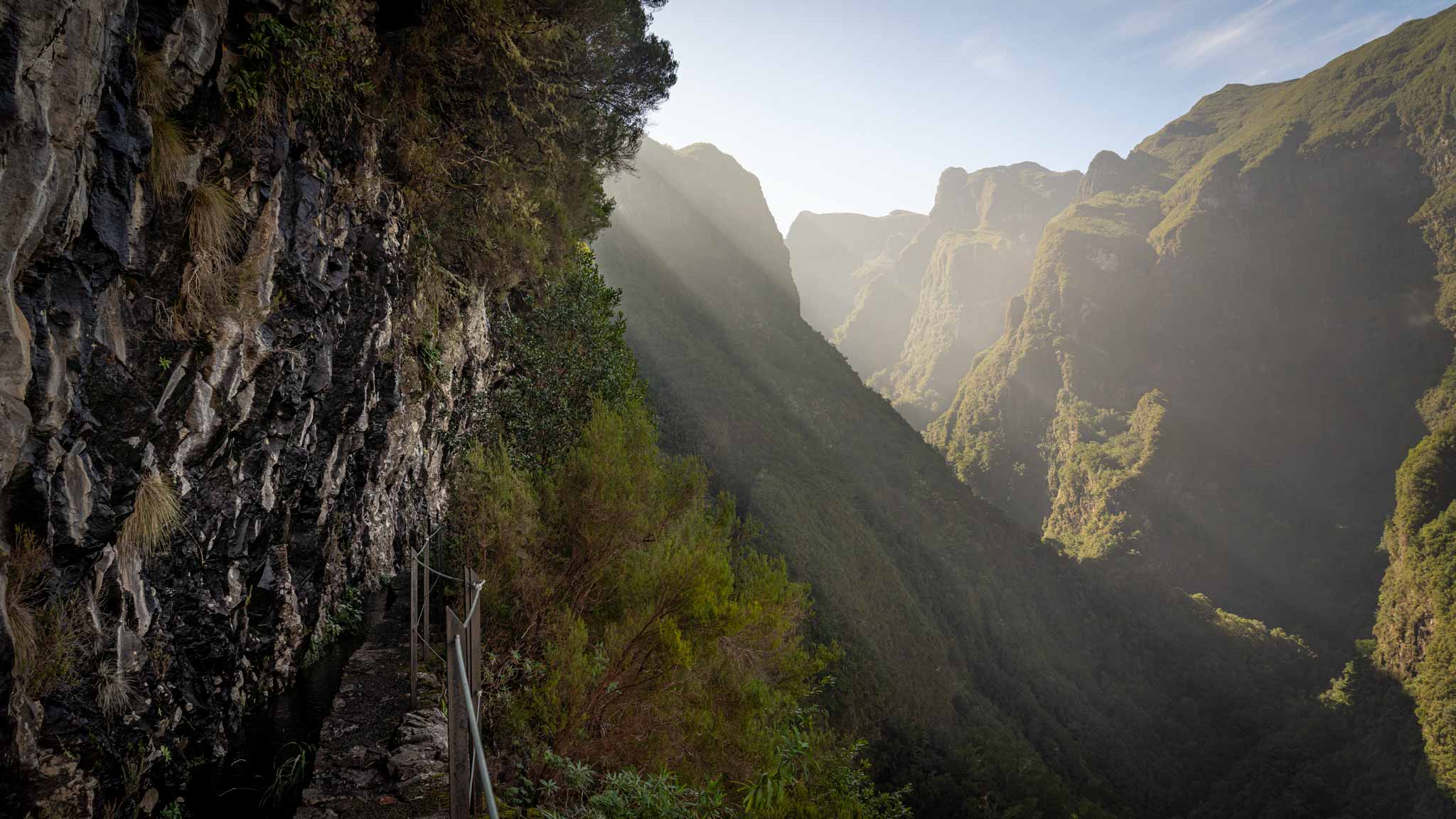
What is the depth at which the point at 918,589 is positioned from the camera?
50969 millimetres

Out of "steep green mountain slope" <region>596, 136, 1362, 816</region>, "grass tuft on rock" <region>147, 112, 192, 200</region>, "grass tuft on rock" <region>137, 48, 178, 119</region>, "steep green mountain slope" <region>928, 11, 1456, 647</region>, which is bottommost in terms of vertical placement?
"steep green mountain slope" <region>596, 136, 1362, 816</region>

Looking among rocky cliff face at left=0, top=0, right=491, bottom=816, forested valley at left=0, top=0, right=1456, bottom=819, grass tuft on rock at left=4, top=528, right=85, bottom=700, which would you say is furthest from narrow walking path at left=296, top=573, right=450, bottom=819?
grass tuft on rock at left=4, top=528, right=85, bottom=700

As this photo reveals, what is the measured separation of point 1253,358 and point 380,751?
505 ft

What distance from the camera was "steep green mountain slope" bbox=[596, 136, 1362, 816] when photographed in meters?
38.2

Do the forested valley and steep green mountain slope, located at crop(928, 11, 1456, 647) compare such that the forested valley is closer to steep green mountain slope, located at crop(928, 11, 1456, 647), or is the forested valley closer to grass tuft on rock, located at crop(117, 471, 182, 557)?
grass tuft on rock, located at crop(117, 471, 182, 557)

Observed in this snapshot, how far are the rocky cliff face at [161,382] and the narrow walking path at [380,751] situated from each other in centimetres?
81

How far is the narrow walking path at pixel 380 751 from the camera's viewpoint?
162 inches

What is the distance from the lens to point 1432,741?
180 feet

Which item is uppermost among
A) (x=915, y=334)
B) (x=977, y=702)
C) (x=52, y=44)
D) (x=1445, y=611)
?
(x=915, y=334)

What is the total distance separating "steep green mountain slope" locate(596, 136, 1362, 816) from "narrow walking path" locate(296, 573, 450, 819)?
97.7 feet

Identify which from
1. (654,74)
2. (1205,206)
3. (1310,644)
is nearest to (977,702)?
(654,74)

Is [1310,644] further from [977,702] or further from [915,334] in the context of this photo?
[915,334]

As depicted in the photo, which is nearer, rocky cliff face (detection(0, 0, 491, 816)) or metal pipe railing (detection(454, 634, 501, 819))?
metal pipe railing (detection(454, 634, 501, 819))

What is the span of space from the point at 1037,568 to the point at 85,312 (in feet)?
243
